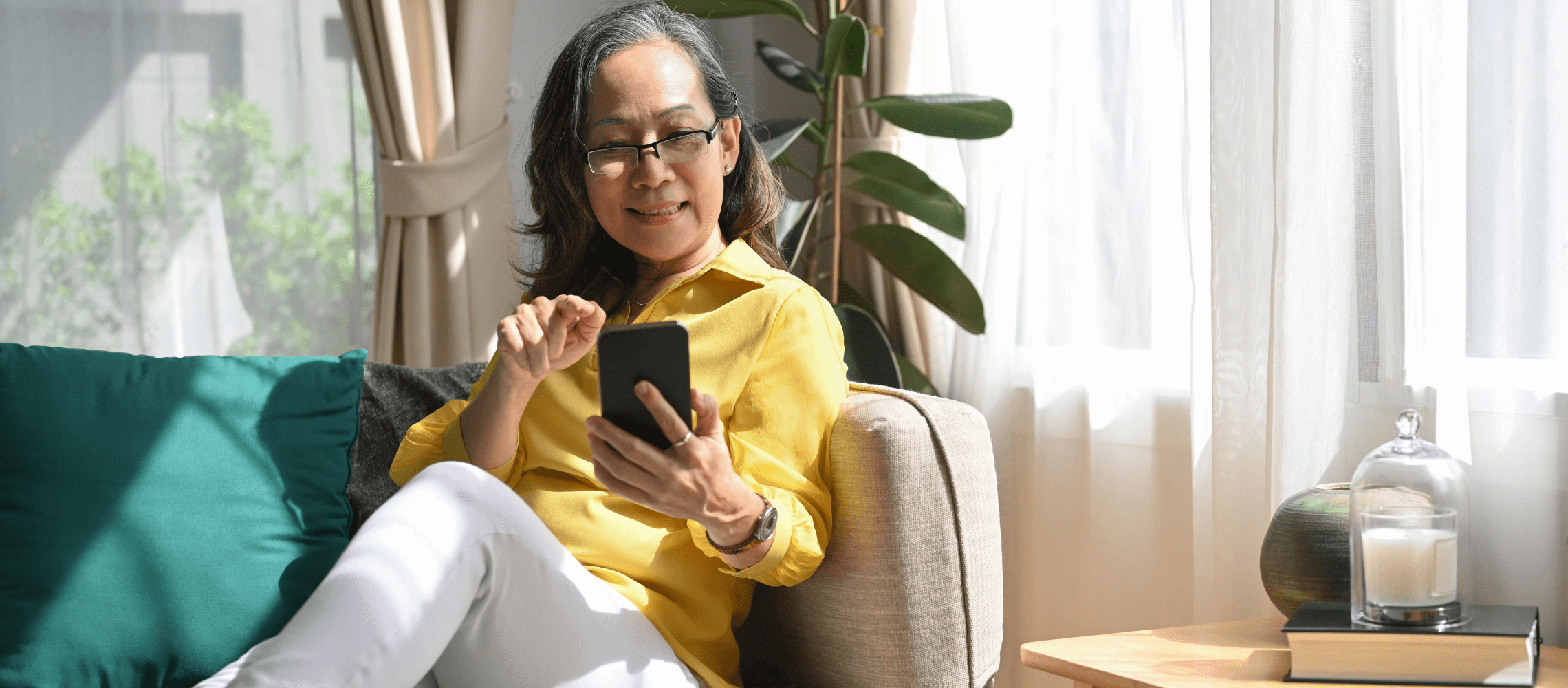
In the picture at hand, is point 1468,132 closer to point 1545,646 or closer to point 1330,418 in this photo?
point 1330,418

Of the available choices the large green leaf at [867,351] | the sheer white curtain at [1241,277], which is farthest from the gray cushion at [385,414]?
the sheer white curtain at [1241,277]

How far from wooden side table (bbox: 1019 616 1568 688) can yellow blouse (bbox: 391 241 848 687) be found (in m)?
0.30

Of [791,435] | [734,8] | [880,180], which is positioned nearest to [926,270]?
[880,180]

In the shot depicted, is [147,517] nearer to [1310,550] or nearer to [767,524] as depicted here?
[767,524]

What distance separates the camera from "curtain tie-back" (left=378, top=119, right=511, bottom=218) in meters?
2.38

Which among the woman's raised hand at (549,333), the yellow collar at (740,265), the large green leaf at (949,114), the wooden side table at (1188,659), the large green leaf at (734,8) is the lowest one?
the wooden side table at (1188,659)

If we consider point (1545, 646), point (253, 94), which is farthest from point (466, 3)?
point (1545, 646)

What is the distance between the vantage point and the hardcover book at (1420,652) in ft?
3.40

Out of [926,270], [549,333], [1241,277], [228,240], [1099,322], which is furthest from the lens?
[228,240]

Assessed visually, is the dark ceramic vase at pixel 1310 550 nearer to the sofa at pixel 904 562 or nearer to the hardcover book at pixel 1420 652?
the hardcover book at pixel 1420 652

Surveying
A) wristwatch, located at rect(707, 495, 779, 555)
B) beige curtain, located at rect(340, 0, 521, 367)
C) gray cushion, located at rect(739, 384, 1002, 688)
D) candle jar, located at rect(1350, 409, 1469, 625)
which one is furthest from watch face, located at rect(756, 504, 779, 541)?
beige curtain, located at rect(340, 0, 521, 367)

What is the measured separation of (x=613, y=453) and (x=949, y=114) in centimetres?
108

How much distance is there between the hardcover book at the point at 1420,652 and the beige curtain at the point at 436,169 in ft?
5.85

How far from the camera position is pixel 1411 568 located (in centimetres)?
111
